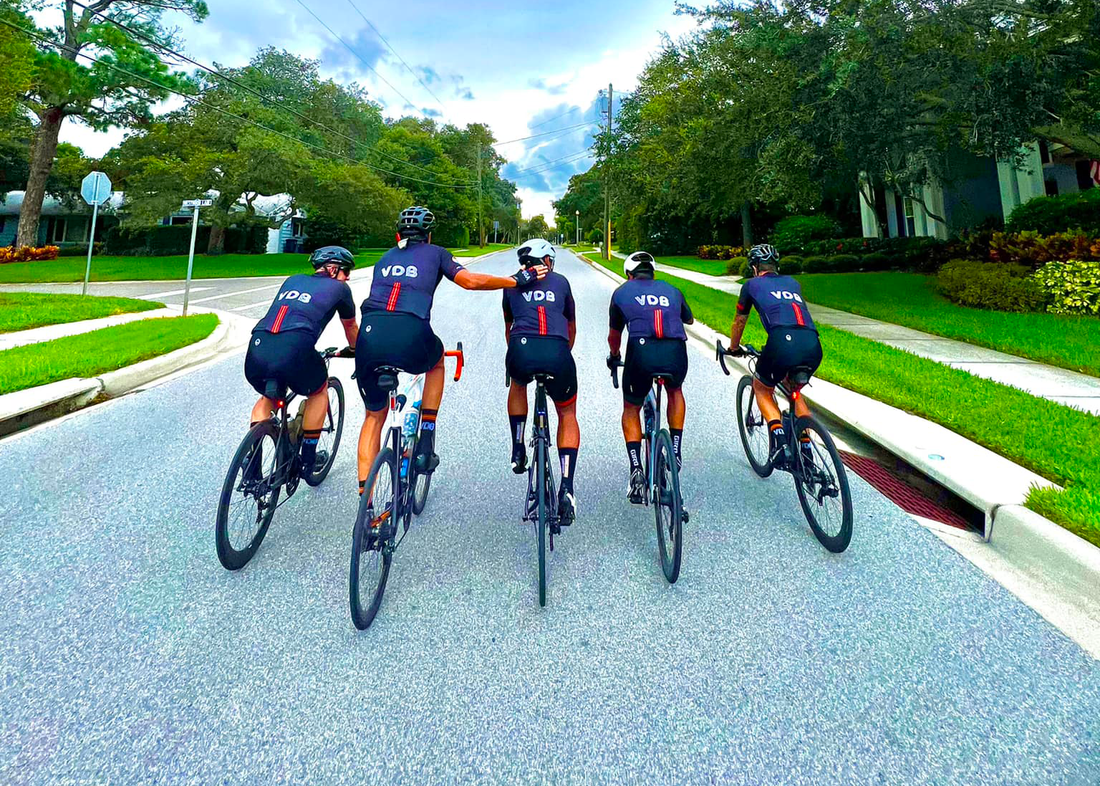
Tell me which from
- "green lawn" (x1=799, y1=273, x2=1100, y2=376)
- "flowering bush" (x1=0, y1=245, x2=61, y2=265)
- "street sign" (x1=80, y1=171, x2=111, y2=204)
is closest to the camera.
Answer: "green lawn" (x1=799, y1=273, x2=1100, y2=376)

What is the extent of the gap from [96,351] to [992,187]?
31.0 m

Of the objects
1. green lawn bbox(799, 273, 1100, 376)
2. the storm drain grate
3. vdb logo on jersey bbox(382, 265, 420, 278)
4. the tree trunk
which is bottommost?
green lawn bbox(799, 273, 1100, 376)

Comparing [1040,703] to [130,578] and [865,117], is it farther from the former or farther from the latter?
[865,117]

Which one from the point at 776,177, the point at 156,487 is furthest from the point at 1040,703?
the point at 776,177

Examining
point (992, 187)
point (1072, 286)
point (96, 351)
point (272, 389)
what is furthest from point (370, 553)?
point (992, 187)

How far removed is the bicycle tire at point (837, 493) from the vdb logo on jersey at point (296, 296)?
331 centimetres

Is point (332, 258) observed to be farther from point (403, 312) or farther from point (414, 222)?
point (403, 312)

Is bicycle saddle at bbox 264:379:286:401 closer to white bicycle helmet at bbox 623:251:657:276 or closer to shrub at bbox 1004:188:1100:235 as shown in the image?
white bicycle helmet at bbox 623:251:657:276

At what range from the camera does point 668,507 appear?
3.33m

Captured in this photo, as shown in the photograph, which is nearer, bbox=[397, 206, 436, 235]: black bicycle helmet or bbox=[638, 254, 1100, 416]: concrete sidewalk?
bbox=[397, 206, 436, 235]: black bicycle helmet

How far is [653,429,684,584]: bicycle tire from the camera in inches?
124

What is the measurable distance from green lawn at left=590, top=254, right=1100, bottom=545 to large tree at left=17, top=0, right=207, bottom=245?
1265 inches

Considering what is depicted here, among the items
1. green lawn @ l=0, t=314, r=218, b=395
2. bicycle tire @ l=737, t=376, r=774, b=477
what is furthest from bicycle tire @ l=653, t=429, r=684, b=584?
green lawn @ l=0, t=314, r=218, b=395

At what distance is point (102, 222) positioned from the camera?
4244cm
